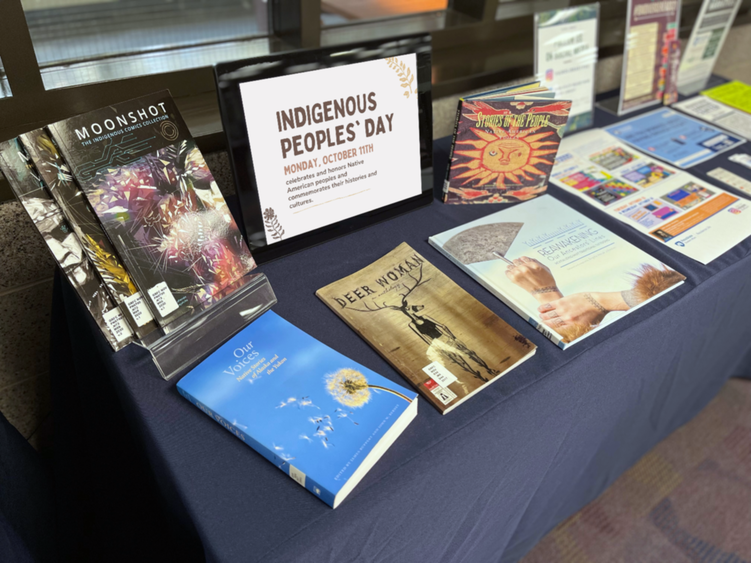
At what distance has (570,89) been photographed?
1325 mm

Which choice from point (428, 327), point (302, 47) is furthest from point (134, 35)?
point (428, 327)

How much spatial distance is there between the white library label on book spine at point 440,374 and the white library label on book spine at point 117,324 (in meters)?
0.43

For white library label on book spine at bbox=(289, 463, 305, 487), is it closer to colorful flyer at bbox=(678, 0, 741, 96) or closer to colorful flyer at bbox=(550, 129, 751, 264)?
colorful flyer at bbox=(550, 129, 751, 264)

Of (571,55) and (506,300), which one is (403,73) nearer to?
(506,300)

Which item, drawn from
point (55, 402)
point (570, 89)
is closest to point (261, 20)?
point (570, 89)

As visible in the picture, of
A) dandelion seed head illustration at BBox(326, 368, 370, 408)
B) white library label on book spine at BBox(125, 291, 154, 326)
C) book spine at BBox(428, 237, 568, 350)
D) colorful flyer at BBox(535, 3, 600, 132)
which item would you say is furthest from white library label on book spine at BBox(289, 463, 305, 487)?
colorful flyer at BBox(535, 3, 600, 132)

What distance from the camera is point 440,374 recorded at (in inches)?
28.5

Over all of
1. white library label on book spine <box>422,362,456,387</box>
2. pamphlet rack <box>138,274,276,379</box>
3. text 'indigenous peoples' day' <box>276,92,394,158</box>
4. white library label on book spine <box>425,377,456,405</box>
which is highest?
text 'indigenous peoples' day' <box>276,92,394,158</box>

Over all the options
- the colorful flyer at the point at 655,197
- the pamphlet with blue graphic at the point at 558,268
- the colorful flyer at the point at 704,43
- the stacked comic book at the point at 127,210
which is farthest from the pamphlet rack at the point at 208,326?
the colorful flyer at the point at 704,43

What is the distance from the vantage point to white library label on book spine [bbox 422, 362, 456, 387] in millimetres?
717

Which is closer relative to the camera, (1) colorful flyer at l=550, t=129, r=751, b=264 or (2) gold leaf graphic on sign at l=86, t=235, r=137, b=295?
(2) gold leaf graphic on sign at l=86, t=235, r=137, b=295

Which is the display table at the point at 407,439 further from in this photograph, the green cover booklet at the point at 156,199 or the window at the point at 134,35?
the window at the point at 134,35

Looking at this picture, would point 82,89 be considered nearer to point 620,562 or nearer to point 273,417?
point 273,417

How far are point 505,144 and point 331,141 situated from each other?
0.36 m
